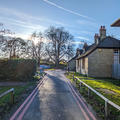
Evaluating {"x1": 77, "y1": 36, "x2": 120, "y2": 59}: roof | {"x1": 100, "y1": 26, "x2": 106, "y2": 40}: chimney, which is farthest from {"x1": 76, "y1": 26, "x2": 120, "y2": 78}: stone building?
{"x1": 100, "y1": 26, "x2": 106, "y2": 40}: chimney

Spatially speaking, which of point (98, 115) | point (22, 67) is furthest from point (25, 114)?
point (22, 67)

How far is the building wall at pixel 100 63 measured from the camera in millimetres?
17203

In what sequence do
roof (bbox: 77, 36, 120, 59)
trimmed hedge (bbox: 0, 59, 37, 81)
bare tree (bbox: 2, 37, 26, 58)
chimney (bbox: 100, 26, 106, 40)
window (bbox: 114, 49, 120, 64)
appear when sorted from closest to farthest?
trimmed hedge (bbox: 0, 59, 37, 81) < roof (bbox: 77, 36, 120, 59) < window (bbox: 114, 49, 120, 64) < chimney (bbox: 100, 26, 106, 40) < bare tree (bbox: 2, 37, 26, 58)

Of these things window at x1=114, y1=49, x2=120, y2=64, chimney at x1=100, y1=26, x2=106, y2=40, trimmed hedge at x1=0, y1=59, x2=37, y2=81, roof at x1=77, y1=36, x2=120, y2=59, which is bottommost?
trimmed hedge at x1=0, y1=59, x2=37, y2=81

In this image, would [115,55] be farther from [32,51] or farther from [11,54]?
[32,51]

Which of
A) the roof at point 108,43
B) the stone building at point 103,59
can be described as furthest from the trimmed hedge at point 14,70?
the roof at point 108,43

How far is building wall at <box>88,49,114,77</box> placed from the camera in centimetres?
1720

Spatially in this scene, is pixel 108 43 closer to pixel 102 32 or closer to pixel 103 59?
pixel 102 32

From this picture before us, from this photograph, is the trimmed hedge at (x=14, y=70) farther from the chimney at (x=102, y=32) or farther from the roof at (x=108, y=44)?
the chimney at (x=102, y=32)

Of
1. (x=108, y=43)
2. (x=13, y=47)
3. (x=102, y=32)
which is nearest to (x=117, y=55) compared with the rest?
(x=108, y=43)

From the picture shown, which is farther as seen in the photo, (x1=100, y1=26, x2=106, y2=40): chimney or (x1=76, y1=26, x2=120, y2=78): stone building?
(x1=100, y1=26, x2=106, y2=40): chimney

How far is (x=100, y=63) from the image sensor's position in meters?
17.2

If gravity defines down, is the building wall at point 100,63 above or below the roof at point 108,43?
below

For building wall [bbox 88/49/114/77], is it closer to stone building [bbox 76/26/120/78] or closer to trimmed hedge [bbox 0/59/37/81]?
stone building [bbox 76/26/120/78]
